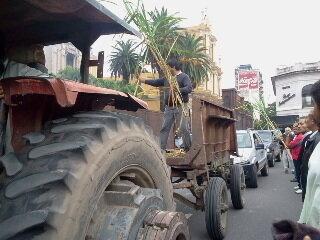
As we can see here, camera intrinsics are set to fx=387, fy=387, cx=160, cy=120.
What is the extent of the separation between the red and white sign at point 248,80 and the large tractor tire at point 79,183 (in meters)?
82.1

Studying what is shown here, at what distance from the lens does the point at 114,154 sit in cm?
226

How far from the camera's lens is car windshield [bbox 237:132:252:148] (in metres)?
12.3

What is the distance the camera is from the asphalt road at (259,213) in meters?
6.67

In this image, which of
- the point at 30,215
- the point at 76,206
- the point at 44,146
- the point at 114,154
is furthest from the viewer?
the point at 114,154

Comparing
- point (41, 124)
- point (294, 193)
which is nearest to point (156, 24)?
point (41, 124)

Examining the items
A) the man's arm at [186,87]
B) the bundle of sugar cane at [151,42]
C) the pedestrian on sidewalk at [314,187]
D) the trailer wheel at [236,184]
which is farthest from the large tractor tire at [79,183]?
the trailer wheel at [236,184]

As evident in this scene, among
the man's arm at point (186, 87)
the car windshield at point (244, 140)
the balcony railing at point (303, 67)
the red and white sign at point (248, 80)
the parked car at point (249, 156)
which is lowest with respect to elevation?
the parked car at point (249, 156)

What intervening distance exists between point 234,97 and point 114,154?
1320 inches

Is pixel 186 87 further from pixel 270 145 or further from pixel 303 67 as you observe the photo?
pixel 303 67

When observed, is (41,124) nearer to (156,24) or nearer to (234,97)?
(156,24)

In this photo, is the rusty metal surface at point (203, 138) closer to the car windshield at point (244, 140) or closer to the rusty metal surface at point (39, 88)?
the rusty metal surface at point (39, 88)

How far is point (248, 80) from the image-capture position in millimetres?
84875

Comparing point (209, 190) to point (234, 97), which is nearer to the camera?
point (209, 190)

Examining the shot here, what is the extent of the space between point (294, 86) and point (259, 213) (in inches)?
1947
